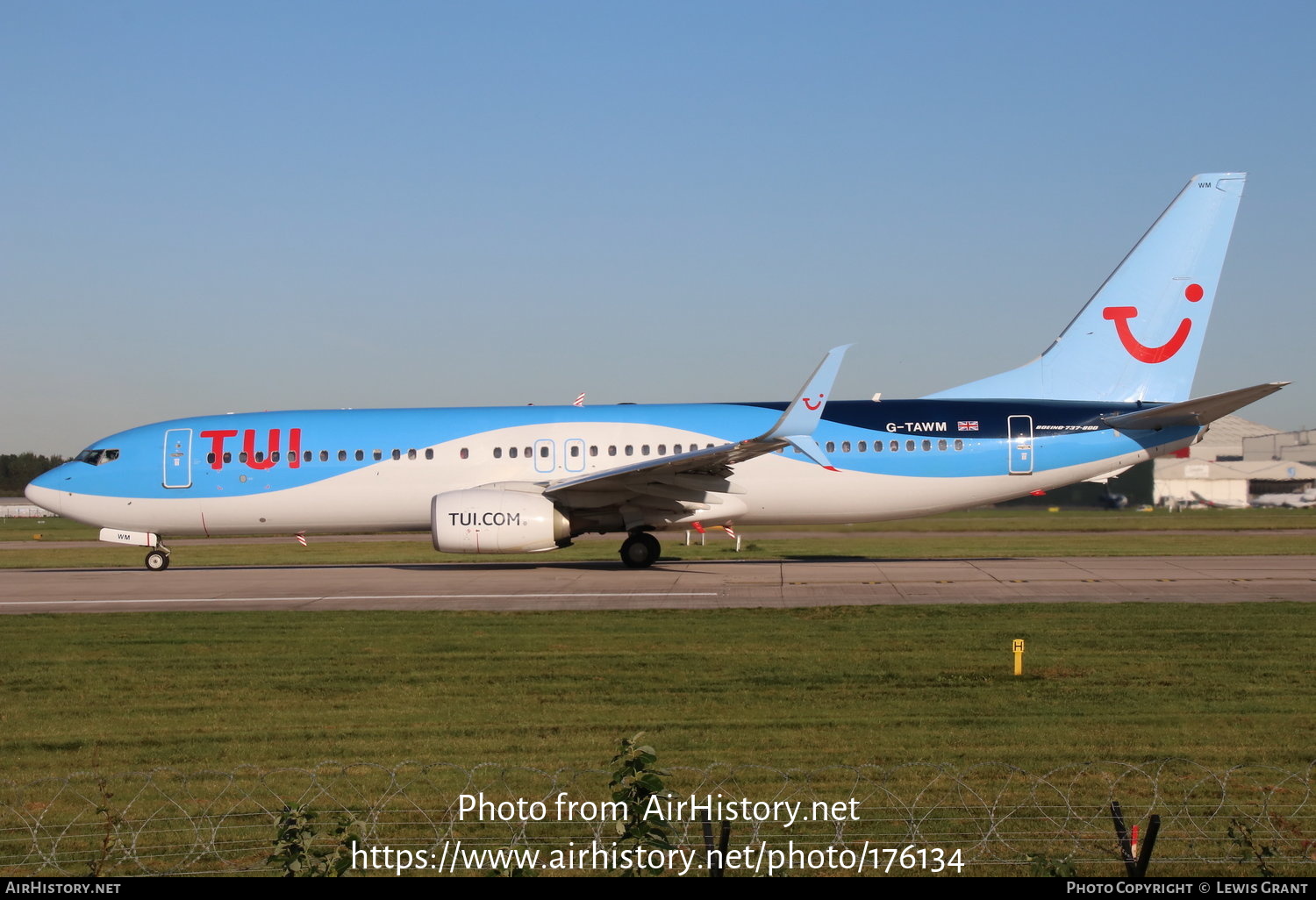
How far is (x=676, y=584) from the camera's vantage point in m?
21.1

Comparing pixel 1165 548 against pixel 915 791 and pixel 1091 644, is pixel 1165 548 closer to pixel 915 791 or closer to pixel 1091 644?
pixel 1091 644

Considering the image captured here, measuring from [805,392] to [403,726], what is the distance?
13.4 meters

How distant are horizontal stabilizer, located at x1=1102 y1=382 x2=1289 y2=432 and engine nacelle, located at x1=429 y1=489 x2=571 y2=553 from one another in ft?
41.1

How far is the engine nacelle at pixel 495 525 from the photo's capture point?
894 inches

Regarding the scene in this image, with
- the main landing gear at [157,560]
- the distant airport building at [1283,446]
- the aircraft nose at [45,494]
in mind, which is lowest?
the main landing gear at [157,560]

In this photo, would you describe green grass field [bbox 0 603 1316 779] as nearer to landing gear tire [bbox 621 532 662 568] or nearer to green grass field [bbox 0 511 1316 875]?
green grass field [bbox 0 511 1316 875]

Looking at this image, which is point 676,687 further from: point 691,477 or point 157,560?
point 157,560

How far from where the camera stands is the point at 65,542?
42000 millimetres

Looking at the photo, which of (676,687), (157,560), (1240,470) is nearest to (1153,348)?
(676,687)

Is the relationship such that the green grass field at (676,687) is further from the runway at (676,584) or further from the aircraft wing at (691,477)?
the aircraft wing at (691,477)

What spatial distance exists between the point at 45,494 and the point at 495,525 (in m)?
11.9

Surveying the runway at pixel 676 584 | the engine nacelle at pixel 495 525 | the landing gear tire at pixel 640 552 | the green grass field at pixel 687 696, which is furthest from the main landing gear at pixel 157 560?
the landing gear tire at pixel 640 552

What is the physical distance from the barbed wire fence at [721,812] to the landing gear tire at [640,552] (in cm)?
1611

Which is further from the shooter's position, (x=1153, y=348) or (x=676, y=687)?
(x=1153, y=348)
